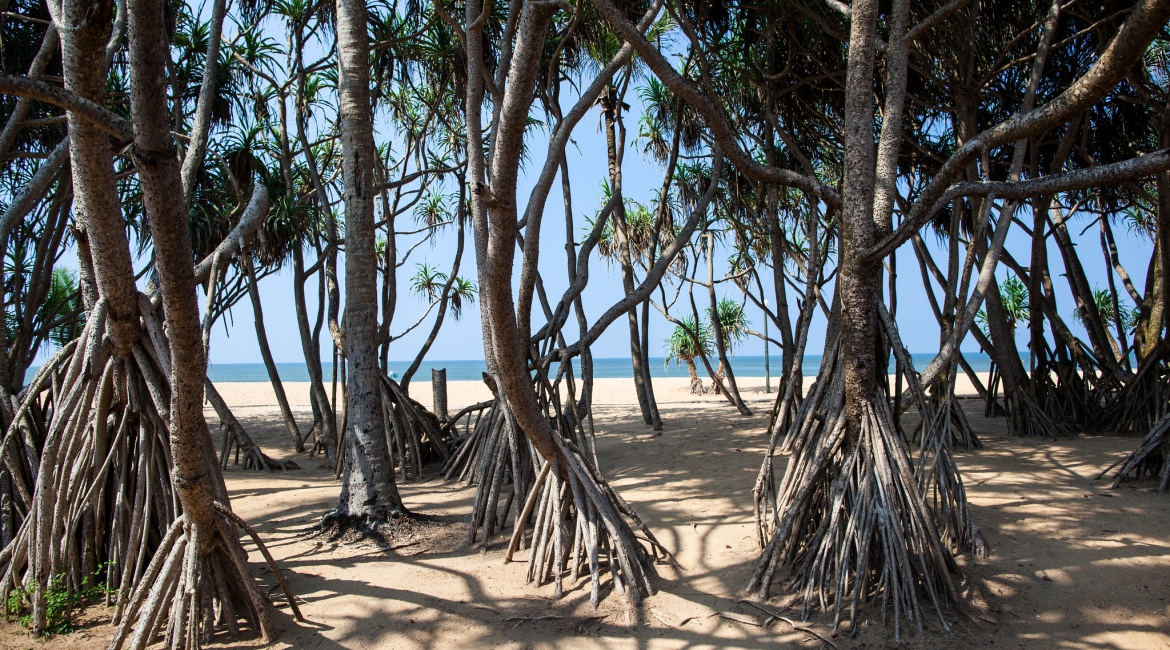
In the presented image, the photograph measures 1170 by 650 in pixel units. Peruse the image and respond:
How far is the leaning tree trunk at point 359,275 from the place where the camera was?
4.09 m

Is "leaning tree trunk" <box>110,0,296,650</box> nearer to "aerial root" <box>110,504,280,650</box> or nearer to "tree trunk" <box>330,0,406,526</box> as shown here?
"aerial root" <box>110,504,280,650</box>

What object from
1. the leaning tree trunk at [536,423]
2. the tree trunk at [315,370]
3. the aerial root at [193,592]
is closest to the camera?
the leaning tree trunk at [536,423]

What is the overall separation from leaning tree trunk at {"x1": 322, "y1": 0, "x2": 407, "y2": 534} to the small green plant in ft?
4.19

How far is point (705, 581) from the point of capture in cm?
337

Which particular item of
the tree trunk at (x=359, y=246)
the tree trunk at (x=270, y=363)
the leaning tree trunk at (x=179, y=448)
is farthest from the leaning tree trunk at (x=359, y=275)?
the tree trunk at (x=270, y=363)

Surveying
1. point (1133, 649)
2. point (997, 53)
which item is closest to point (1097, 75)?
point (1133, 649)

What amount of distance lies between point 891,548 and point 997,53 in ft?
20.2

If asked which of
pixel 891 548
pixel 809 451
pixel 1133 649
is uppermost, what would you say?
pixel 809 451

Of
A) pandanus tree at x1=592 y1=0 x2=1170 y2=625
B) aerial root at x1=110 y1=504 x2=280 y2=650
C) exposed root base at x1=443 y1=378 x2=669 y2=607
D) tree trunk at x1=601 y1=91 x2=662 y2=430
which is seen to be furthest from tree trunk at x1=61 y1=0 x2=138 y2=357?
tree trunk at x1=601 y1=91 x2=662 y2=430

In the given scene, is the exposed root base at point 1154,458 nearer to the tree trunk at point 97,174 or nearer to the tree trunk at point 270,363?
the tree trunk at point 97,174

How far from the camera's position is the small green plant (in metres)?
2.89

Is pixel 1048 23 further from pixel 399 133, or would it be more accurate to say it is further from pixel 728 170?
pixel 399 133

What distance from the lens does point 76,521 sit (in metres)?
3.09

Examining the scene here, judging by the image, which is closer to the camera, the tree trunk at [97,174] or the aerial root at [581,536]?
the tree trunk at [97,174]
